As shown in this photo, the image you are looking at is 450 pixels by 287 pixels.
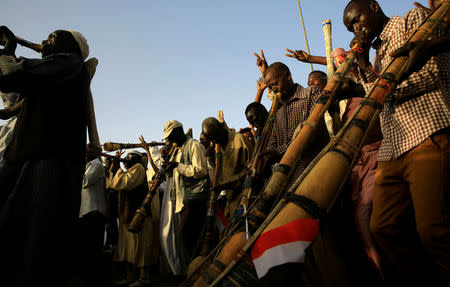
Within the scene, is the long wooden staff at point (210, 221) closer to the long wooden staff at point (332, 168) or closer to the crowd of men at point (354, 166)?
the crowd of men at point (354, 166)

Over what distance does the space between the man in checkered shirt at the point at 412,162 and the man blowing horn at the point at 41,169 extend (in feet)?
7.12

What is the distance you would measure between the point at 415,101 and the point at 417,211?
67 centimetres

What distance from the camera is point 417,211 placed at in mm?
1728

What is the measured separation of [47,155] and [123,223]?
156 inches

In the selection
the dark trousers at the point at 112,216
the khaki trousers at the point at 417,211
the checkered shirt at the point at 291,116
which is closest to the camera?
the khaki trousers at the point at 417,211

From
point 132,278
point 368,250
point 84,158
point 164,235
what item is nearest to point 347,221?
point 368,250

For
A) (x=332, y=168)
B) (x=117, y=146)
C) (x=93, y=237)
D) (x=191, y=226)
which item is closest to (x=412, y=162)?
(x=332, y=168)

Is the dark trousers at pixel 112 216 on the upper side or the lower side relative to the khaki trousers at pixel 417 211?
lower

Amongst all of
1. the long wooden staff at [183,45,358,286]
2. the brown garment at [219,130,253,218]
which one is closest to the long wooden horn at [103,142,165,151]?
the brown garment at [219,130,253,218]

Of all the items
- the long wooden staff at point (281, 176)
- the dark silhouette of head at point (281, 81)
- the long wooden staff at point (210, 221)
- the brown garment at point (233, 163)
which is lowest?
the long wooden staff at point (210, 221)

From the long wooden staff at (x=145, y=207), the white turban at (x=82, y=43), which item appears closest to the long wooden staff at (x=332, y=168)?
the white turban at (x=82, y=43)

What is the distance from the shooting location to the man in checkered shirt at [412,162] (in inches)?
65.7

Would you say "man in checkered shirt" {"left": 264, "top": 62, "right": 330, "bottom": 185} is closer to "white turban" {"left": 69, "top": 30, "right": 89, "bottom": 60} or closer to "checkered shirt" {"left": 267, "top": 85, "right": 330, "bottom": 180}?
"checkered shirt" {"left": 267, "top": 85, "right": 330, "bottom": 180}

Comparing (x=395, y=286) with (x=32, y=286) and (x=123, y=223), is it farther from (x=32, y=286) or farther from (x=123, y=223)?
(x=123, y=223)
